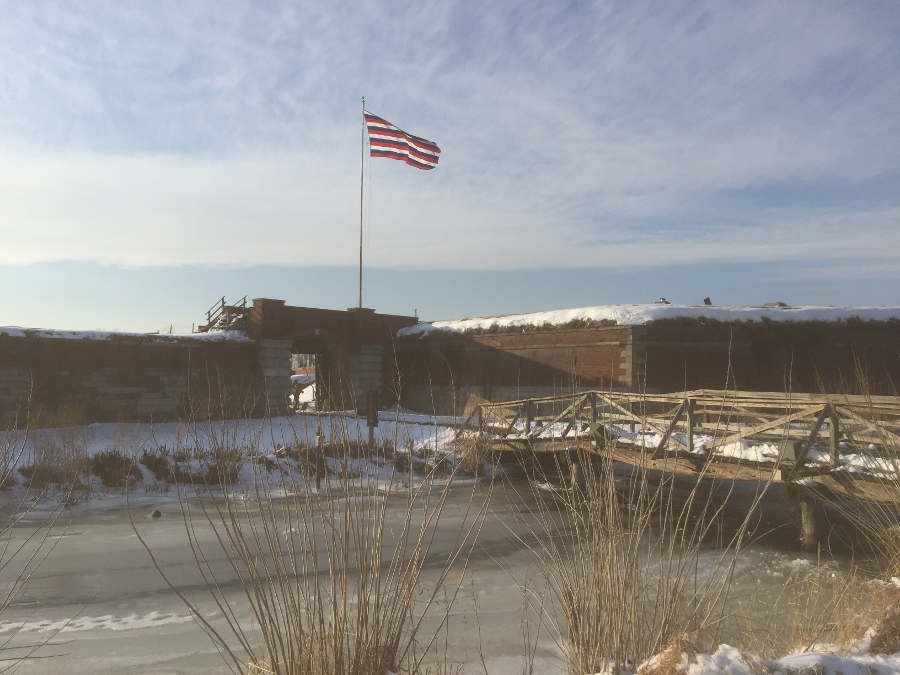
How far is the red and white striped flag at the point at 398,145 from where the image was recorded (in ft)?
74.8

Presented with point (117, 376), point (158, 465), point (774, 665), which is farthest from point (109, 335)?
point (774, 665)

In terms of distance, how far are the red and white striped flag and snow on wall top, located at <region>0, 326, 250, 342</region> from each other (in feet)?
25.1

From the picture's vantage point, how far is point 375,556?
3.14 m

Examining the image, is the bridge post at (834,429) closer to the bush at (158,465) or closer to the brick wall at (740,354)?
the brick wall at (740,354)

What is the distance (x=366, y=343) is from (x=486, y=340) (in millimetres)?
4765

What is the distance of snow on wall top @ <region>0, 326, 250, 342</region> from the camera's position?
17797mm

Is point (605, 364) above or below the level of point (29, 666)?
above

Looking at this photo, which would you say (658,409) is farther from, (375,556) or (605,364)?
(375,556)

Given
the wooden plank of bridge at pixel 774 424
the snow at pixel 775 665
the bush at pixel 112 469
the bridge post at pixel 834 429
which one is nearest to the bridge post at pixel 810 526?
the bridge post at pixel 834 429

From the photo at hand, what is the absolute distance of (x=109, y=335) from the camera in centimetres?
1936

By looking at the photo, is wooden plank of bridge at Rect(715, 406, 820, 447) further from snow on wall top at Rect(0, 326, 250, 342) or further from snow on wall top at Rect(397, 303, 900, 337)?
snow on wall top at Rect(0, 326, 250, 342)

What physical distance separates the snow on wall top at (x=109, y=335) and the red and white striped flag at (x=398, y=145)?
764 centimetres

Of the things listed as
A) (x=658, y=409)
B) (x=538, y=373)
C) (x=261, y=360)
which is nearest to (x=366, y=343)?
(x=261, y=360)

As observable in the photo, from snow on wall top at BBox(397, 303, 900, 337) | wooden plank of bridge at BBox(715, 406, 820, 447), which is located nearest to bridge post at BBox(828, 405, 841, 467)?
wooden plank of bridge at BBox(715, 406, 820, 447)
